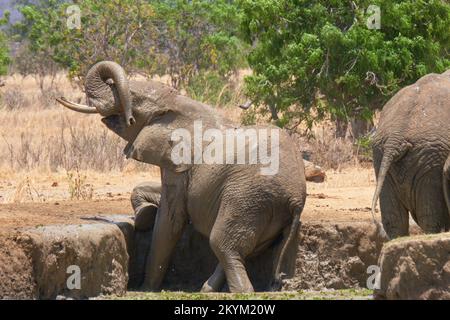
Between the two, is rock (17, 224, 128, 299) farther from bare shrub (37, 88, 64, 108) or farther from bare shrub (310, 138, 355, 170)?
bare shrub (37, 88, 64, 108)

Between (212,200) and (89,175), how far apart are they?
5457mm

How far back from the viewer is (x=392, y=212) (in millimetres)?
8508

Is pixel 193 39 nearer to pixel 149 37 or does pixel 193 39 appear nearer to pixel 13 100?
pixel 149 37

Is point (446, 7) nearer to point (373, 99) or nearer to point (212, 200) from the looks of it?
point (373, 99)

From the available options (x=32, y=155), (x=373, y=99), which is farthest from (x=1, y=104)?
(x=373, y=99)

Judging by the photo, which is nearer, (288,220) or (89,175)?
→ (288,220)

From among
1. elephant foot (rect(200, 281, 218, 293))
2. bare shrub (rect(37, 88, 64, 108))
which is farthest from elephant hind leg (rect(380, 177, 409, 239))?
bare shrub (rect(37, 88, 64, 108))

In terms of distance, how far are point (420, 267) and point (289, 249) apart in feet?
11.6

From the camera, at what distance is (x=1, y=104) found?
25.0 meters

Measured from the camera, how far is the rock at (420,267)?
639 centimetres

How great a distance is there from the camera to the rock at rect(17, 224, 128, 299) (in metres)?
8.38

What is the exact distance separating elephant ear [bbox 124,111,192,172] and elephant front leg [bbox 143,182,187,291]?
278 millimetres

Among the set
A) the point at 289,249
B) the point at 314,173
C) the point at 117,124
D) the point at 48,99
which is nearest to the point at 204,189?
the point at 289,249
